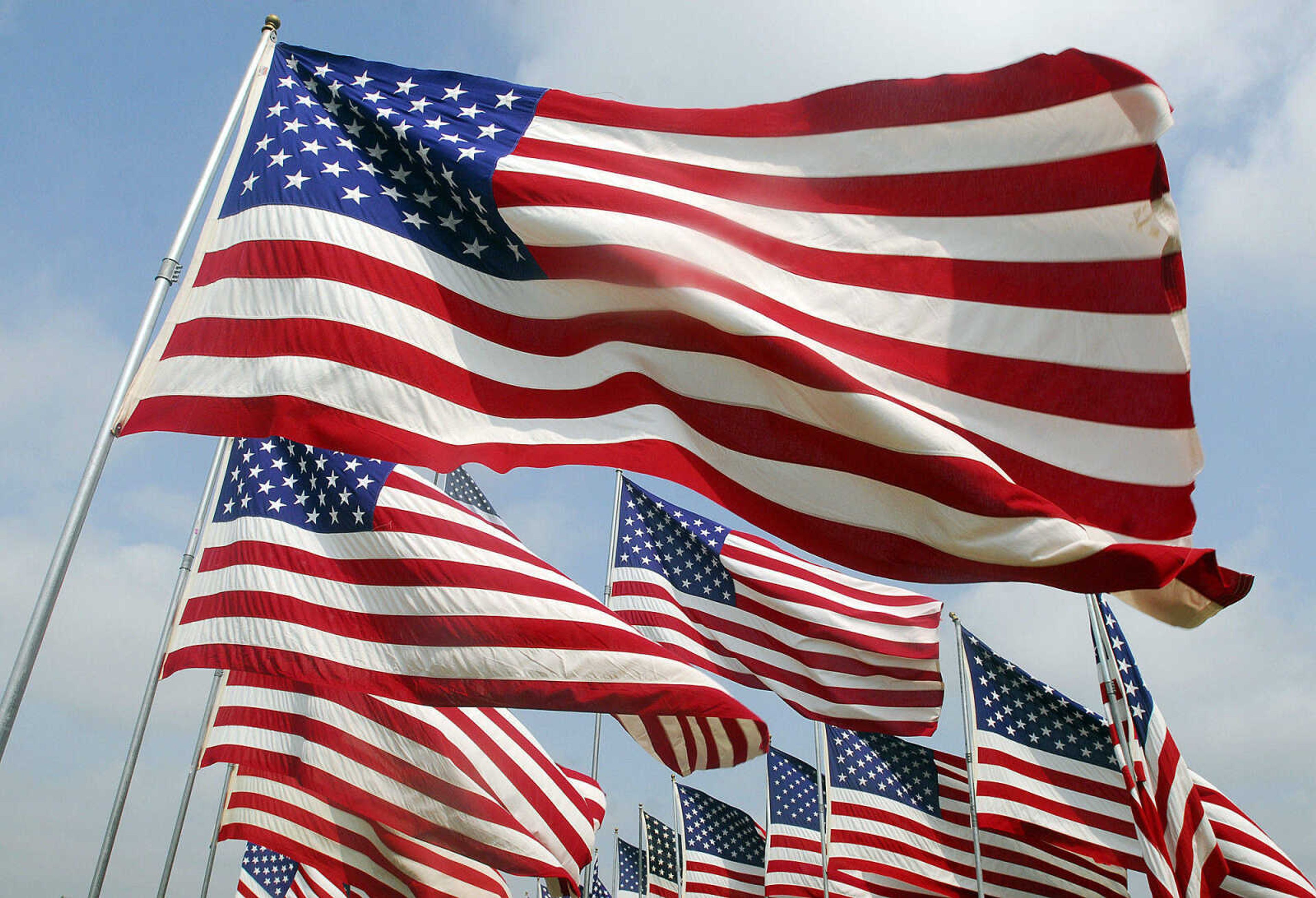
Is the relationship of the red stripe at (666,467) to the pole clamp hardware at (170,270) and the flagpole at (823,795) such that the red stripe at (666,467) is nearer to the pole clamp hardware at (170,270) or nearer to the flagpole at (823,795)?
the pole clamp hardware at (170,270)

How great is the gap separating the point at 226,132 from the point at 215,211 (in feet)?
1.80

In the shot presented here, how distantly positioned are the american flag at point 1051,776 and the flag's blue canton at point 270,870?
15.3m

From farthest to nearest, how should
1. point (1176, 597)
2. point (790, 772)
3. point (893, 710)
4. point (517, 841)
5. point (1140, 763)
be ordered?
point (790, 772), point (893, 710), point (1140, 763), point (517, 841), point (1176, 597)

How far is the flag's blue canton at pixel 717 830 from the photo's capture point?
27.7 metres

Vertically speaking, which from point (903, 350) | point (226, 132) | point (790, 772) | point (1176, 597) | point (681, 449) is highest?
point (790, 772)

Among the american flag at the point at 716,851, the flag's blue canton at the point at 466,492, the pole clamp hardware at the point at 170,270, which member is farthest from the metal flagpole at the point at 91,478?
the american flag at the point at 716,851

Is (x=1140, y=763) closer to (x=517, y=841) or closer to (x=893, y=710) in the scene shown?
(x=893, y=710)

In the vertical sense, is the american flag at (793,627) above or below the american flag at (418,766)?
above

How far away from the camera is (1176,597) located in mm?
5480

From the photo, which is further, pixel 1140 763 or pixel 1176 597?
pixel 1140 763

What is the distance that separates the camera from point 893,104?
627 cm

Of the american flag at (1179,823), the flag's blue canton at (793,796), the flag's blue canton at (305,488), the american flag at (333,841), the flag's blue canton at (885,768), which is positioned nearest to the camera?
the flag's blue canton at (305,488)

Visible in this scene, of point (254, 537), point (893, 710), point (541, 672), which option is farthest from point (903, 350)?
point (893, 710)

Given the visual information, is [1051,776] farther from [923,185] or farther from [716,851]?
[716,851]
